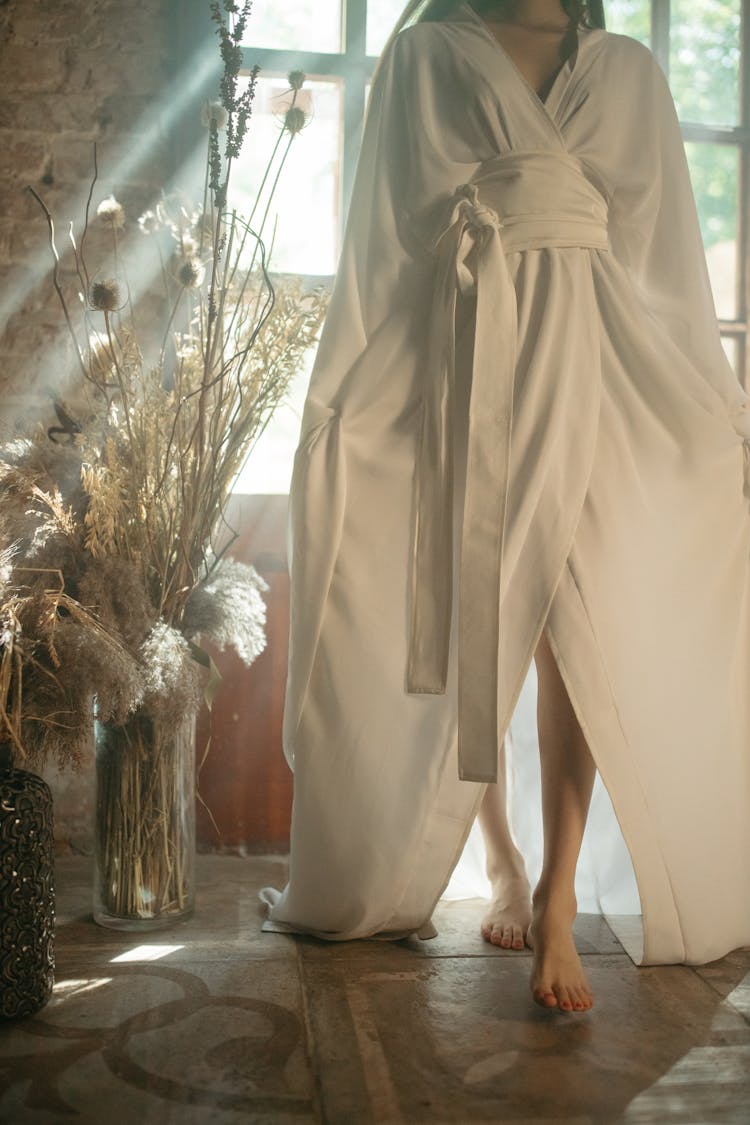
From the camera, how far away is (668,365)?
1.91 metres

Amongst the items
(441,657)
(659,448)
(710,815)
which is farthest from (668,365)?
(710,815)

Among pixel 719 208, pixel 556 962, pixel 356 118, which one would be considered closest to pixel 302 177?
pixel 356 118

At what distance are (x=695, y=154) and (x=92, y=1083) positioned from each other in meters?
2.64

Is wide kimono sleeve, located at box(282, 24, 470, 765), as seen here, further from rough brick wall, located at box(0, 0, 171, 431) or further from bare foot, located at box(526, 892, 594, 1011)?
rough brick wall, located at box(0, 0, 171, 431)

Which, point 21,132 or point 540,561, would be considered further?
point 21,132

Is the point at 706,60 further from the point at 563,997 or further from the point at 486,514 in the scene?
the point at 563,997

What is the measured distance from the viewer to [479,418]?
1747 mm

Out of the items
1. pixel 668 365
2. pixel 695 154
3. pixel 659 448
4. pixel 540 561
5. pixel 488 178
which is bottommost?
pixel 540 561

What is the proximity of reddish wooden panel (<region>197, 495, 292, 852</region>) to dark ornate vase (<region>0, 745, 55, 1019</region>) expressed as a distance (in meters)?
0.92

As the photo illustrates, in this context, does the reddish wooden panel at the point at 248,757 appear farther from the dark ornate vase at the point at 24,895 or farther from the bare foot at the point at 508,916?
the dark ornate vase at the point at 24,895

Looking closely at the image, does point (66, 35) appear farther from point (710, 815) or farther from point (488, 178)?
point (710, 815)

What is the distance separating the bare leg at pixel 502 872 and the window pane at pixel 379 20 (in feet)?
6.15

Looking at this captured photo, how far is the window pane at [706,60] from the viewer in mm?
2725

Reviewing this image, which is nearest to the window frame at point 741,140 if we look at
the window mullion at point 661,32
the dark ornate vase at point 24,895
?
the window mullion at point 661,32
